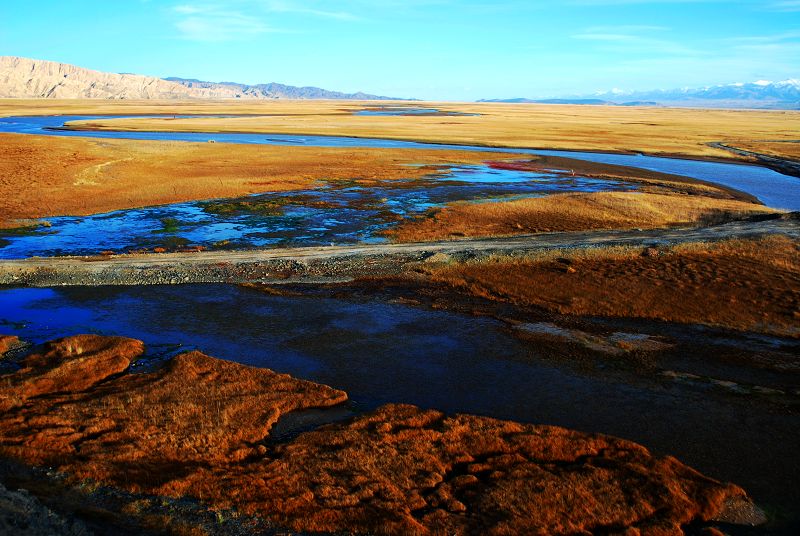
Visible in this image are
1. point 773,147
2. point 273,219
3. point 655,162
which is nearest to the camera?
point 273,219

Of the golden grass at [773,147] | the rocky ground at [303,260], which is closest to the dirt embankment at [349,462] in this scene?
the rocky ground at [303,260]

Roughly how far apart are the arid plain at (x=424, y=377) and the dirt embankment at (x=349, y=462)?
57mm

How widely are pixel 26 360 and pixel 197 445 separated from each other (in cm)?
773

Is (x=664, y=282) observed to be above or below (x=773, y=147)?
below

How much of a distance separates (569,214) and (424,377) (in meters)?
25.7

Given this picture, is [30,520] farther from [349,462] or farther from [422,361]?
[422,361]

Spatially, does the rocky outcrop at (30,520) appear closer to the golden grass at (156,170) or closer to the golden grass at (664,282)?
the golden grass at (664,282)

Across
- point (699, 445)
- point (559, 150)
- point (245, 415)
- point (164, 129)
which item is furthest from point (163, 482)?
point (164, 129)

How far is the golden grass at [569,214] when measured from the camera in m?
36.3

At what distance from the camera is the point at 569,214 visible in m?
39.9

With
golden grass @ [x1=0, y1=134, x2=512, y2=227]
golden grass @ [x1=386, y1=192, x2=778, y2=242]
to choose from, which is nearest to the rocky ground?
golden grass @ [x1=386, y1=192, x2=778, y2=242]

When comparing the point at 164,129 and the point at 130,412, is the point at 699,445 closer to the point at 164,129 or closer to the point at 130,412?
the point at 130,412

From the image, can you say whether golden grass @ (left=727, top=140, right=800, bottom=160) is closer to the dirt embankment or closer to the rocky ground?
the rocky ground

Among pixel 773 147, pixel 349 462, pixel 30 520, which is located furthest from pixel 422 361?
pixel 773 147
